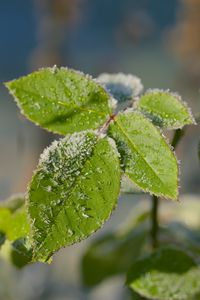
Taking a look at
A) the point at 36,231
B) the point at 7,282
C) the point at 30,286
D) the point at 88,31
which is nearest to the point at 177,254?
the point at 36,231

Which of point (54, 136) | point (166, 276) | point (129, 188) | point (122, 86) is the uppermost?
point (54, 136)

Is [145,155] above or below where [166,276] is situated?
above

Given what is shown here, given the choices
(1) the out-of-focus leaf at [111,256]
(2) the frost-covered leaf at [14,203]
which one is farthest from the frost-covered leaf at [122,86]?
(1) the out-of-focus leaf at [111,256]

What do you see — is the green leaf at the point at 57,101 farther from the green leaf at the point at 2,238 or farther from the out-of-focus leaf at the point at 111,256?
the out-of-focus leaf at the point at 111,256

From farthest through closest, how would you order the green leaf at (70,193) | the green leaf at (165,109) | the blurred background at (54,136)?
the blurred background at (54,136) → the green leaf at (165,109) → the green leaf at (70,193)

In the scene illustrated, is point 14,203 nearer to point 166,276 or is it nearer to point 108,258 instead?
point 166,276

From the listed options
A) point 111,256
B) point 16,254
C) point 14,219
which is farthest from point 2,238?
point 111,256

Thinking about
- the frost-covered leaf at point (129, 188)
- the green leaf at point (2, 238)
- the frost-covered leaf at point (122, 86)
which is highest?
the frost-covered leaf at point (122, 86)
